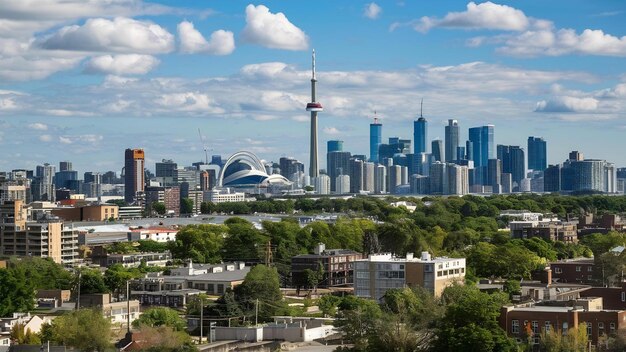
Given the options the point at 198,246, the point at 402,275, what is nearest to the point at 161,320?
the point at 402,275

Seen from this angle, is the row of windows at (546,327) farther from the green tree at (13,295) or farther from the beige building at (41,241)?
the beige building at (41,241)

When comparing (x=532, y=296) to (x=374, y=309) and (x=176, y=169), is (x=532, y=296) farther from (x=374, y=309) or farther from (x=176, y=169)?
(x=176, y=169)

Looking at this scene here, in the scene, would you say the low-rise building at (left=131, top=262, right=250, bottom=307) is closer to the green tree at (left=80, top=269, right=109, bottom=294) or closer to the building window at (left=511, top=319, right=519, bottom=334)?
the green tree at (left=80, top=269, right=109, bottom=294)

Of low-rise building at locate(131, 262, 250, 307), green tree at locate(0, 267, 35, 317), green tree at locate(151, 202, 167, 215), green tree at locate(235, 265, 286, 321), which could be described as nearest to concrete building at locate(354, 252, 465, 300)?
green tree at locate(235, 265, 286, 321)

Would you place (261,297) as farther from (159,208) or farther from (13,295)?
(159,208)

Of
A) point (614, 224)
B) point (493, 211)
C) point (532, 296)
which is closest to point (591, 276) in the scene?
point (532, 296)
